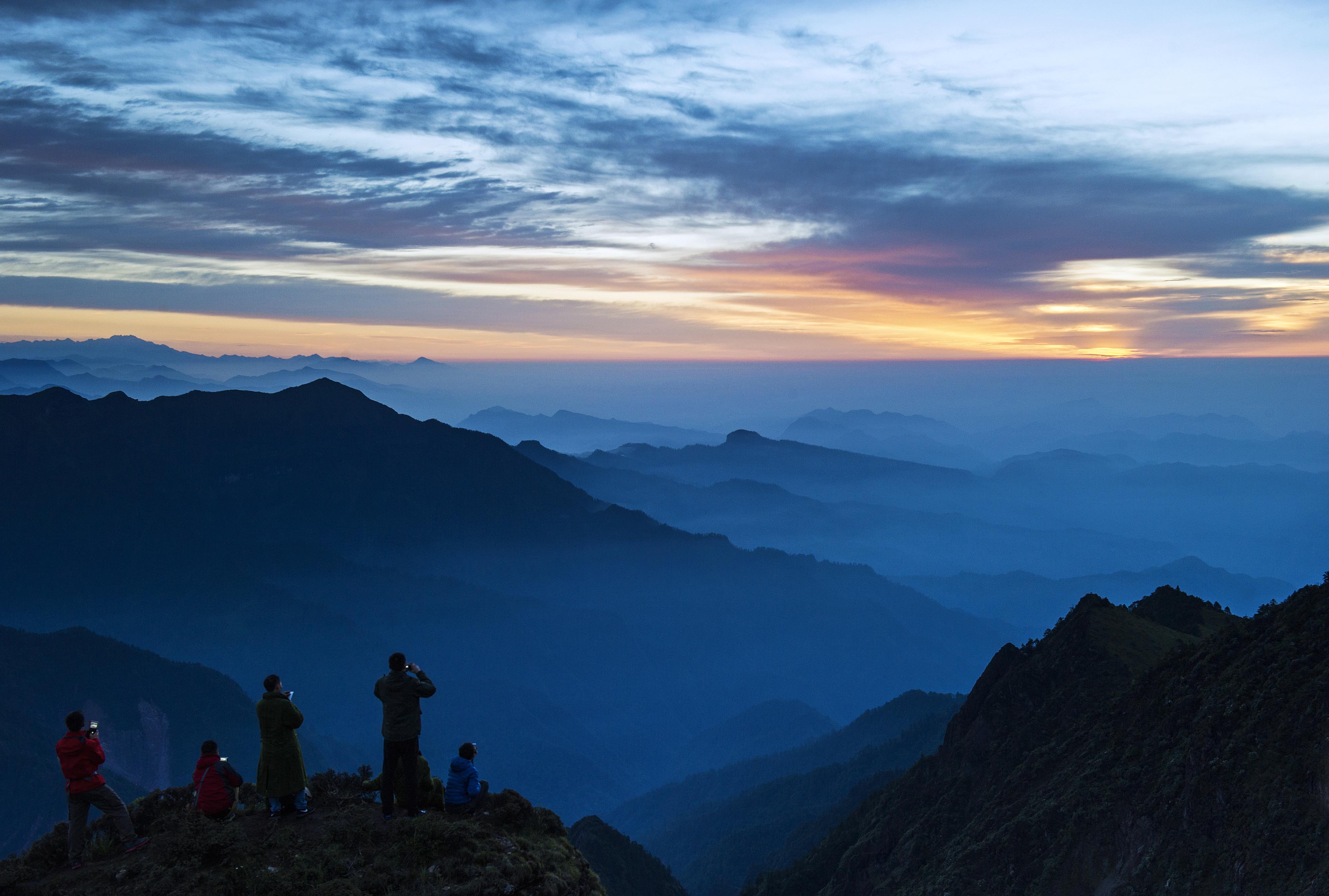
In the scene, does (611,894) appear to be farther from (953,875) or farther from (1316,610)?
(1316,610)

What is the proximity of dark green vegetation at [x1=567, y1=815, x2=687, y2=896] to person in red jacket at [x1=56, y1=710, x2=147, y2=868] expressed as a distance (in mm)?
71733

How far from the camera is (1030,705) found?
5831cm

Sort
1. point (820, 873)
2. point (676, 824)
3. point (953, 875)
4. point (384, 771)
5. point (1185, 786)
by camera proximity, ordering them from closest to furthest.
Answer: point (384, 771), point (1185, 786), point (953, 875), point (820, 873), point (676, 824)

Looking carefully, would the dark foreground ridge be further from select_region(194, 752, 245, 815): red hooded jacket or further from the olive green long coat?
the olive green long coat

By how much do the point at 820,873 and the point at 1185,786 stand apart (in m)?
45.7

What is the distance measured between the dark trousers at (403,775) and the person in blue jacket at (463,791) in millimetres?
906

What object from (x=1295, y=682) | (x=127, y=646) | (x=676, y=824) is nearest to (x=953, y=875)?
(x=1295, y=682)

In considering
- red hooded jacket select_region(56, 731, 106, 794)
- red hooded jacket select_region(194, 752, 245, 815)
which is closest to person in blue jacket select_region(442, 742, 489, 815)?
red hooded jacket select_region(194, 752, 245, 815)

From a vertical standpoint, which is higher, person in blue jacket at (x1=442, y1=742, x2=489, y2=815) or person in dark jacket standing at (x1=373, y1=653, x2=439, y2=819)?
person in dark jacket standing at (x1=373, y1=653, x2=439, y2=819)

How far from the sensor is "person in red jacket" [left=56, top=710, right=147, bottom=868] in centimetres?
1622

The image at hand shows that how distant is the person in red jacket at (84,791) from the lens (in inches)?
639

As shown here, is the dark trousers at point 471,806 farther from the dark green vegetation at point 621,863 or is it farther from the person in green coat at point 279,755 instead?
the dark green vegetation at point 621,863

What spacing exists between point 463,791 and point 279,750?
4.63 meters

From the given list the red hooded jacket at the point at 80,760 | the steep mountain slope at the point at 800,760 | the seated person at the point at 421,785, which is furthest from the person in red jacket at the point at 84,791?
the steep mountain slope at the point at 800,760
